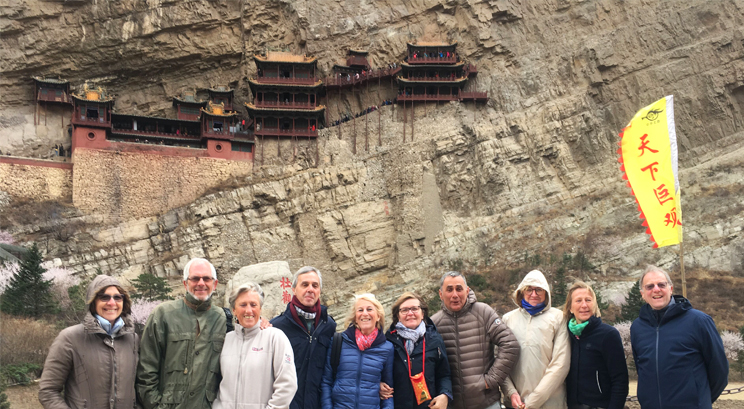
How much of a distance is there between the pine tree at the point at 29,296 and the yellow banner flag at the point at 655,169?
801 inches

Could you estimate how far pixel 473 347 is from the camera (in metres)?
7.62

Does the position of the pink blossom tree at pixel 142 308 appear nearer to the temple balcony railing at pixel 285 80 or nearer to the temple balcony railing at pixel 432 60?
the temple balcony railing at pixel 285 80

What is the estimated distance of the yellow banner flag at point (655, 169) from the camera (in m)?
9.67

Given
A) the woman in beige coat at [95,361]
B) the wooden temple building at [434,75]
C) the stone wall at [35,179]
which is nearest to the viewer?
the woman in beige coat at [95,361]

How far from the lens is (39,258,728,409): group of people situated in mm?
6461

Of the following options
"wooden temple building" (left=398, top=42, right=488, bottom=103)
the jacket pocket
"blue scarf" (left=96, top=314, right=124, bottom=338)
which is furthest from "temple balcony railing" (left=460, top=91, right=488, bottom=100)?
"blue scarf" (left=96, top=314, right=124, bottom=338)

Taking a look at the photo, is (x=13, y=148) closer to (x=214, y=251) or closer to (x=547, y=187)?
(x=214, y=251)

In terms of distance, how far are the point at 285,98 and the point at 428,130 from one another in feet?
30.7

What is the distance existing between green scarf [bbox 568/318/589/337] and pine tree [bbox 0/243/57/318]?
804 inches

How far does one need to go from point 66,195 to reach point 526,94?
26906 millimetres

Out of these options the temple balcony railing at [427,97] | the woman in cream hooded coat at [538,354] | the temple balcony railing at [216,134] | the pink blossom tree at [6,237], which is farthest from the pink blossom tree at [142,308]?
the woman in cream hooded coat at [538,354]

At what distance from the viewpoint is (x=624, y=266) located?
97.1 ft

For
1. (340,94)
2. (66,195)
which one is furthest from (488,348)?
(340,94)

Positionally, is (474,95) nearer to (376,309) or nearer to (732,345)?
(732,345)
